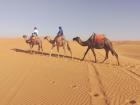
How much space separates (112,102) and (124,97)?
0.76m

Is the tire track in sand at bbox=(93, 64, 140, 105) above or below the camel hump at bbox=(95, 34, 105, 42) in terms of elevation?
below

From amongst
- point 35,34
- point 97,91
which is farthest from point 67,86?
point 35,34

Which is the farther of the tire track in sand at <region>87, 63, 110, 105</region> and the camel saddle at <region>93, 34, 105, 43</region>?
the camel saddle at <region>93, 34, 105, 43</region>

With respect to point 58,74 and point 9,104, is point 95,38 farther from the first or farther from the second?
point 9,104

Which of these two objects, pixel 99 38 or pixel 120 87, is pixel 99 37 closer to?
pixel 99 38

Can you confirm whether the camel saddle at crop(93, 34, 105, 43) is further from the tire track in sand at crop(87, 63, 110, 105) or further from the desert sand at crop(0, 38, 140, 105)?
the tire track in sand at crop(87, 63, 110, 105)

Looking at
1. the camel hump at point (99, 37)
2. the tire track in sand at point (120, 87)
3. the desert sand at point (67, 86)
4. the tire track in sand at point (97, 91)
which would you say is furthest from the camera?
the camel hump at point (99, 37)

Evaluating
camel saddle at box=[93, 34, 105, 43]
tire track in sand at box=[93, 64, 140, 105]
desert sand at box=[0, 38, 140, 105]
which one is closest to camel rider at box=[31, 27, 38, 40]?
camel saddle at box=[93, 34, 105, 43]

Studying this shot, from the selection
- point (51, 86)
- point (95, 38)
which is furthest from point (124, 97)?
point (95, 38)

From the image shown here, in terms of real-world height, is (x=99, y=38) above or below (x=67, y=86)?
above

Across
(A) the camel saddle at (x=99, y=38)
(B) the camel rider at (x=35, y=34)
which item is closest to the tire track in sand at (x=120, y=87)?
(A) the camel saddle at (x=99, y=38)

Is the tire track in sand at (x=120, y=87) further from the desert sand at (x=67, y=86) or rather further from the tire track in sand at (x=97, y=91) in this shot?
the tire track in sand at (x=97, y=91)

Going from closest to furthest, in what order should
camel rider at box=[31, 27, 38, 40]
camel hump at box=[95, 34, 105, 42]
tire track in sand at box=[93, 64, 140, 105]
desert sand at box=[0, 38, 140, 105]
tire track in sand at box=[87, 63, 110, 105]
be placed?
1. tire track in sand at box=[87, 63, 110, 105]
2. tire track in sand at box=[93, 64, 140, 105]
3. desert sand at box=[0, 38, 140, 105]
4. camel hump at box=[95, 34, 105, 42]
5. camel rider at box=[31, 27, 38, 40]

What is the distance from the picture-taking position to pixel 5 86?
1465 centimetres
